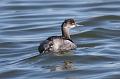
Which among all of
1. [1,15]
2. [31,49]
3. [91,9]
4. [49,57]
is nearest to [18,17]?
[1,15]

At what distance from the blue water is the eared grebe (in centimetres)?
19

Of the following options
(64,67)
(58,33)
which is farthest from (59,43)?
(58,33)

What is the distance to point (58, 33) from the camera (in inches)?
922

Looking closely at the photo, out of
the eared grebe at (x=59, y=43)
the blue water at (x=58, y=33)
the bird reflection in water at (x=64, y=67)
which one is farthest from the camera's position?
the eared grebe at (x=59, y=43)

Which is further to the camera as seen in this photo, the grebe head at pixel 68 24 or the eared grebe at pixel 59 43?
the grebe head at pixel 68 24

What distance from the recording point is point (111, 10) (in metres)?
27.7

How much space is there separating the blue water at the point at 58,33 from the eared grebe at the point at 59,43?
7.4 inches

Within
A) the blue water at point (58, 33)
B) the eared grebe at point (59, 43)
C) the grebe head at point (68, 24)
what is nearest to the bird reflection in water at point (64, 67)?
the blue water at point (58, 33)

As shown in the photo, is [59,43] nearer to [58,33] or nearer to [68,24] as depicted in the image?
[68,24]

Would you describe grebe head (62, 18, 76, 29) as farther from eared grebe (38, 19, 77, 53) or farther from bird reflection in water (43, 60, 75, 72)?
bird reflection in water (43, 60, 75, 72)

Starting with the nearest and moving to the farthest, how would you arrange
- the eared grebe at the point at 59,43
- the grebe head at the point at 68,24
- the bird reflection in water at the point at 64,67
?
the bird reflection in water at the point at 64,67 → the eared grebe at the point at 59,43 → the grebe head at the point at 68,24

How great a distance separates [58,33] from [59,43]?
376cm

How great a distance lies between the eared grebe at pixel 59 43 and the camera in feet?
63.4

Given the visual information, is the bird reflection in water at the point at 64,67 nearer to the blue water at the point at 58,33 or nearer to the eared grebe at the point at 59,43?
the blue water at the point at 58,33
